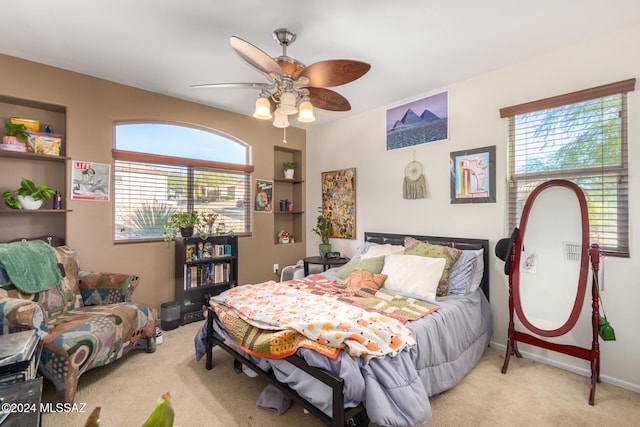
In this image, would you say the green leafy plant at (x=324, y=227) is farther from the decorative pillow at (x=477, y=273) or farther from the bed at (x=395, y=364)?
A: the decorative pillow at (x=477, y=273)

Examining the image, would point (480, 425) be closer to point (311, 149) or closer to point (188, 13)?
point (188, 13)

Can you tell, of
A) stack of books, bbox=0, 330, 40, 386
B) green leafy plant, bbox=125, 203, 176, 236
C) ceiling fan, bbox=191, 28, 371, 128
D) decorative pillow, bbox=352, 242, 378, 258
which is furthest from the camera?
decorative pillow, bbox=352, 242, 378, 258

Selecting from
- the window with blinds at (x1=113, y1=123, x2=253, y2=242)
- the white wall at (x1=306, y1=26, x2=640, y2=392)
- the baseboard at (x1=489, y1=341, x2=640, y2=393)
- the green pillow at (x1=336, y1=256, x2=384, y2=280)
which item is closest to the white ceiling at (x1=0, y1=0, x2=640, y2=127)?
the white wall at (x1=306, y1=26, x2=640, y2=392)

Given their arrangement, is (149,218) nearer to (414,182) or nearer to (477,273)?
(414,182)

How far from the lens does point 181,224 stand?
358cm

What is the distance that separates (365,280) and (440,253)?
78 centimetres

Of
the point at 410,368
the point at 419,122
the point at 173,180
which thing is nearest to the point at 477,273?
the point at 410,368

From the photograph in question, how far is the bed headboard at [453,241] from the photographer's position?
304cm

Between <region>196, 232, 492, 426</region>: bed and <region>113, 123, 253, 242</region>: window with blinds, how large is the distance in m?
1.72

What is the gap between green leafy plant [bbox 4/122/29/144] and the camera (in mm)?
2725

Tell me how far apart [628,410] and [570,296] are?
0.75 meters

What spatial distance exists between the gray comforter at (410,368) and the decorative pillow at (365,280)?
561 mm

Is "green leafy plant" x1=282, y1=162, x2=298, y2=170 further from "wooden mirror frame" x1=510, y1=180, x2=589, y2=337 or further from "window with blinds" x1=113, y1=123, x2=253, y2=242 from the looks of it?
"wooden mirror frame" x1=510, y1=180, x2=589, y2=337

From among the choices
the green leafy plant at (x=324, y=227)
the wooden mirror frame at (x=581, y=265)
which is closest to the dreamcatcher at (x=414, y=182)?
the wooden mirror frame at (x=581, y=265)
